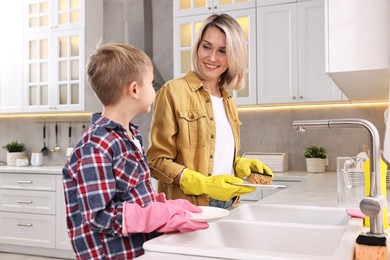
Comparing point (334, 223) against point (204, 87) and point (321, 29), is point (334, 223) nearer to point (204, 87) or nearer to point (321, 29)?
point (204, 87)

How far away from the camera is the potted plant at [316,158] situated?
3.73m

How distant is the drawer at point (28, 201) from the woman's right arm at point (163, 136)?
2.71 m

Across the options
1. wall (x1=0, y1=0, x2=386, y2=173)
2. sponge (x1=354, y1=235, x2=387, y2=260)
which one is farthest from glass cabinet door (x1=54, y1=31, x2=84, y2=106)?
sponge (x1=354, y1=235, x2=387, y2=260)

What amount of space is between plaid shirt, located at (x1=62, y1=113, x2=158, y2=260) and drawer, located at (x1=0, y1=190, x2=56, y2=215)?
10.2 ft

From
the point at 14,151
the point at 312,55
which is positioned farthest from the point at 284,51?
the point at 14,151

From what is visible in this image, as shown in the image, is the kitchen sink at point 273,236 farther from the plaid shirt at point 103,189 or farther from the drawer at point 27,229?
the drawer at point 27,229

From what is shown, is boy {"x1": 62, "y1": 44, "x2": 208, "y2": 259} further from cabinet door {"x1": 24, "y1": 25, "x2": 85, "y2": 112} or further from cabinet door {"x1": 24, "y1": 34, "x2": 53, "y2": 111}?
cabinet door {"x1": 24, "y1": 34, "x2": 53, "y2": 111}

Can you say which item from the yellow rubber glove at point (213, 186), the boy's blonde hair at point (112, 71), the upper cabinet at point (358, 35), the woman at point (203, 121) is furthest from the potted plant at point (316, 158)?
the boy's blonde hair at point (112, 71)

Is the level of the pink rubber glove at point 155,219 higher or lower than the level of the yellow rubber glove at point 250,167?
lower

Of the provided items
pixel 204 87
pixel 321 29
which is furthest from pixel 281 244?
pixel 321 29

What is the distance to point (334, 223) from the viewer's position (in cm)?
153

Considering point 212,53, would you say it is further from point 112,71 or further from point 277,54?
point 277,54

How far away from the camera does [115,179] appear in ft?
3.92

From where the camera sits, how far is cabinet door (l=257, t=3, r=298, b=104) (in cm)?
362
